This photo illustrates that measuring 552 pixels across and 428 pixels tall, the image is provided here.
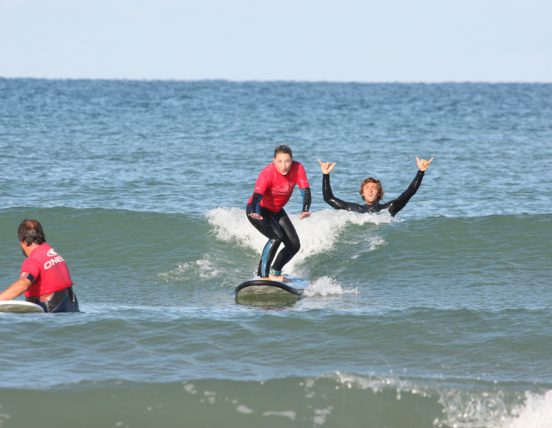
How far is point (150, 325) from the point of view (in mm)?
10797

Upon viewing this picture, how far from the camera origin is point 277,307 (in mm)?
11969

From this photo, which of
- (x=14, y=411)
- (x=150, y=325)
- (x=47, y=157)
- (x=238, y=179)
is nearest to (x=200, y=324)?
(x=150, y=325)

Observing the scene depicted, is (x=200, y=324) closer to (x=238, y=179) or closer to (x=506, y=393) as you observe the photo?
Result: (x=506, y=393)

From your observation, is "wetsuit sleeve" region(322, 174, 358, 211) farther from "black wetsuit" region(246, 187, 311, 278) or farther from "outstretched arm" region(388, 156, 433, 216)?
"black wetsuit" region(246, 187, 311, 278)

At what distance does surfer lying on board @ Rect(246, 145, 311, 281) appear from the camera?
12.2 m

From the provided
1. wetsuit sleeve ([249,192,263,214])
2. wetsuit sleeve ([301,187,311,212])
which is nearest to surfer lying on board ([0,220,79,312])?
wetsuit sleeve ([249,192,263,214])

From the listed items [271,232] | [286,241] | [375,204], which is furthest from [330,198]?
Result: [271,232]

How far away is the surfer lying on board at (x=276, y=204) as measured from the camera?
40.0ft

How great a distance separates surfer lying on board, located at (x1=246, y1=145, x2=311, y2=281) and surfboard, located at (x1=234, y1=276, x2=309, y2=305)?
0.27m

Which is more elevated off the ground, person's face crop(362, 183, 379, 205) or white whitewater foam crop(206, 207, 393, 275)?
person's face crop(362, 183, 379, 205)

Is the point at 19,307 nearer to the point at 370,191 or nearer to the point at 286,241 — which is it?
the point at 286,241

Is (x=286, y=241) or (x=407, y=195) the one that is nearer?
(x=286, y=241)

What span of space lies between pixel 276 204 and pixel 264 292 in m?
1.11

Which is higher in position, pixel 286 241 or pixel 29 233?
pixel 29 233
